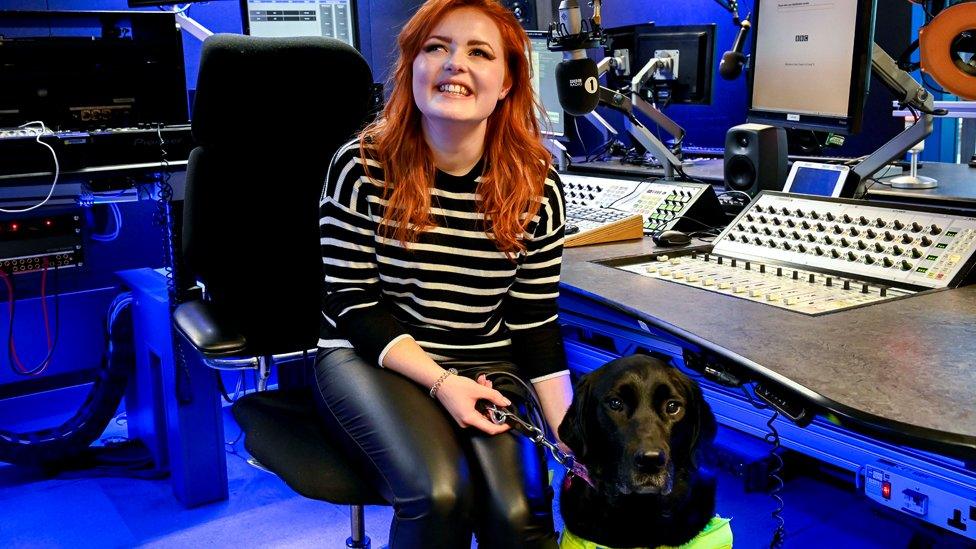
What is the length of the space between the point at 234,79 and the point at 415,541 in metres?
0.88

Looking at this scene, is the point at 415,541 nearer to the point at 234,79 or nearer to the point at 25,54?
the point at 234,79

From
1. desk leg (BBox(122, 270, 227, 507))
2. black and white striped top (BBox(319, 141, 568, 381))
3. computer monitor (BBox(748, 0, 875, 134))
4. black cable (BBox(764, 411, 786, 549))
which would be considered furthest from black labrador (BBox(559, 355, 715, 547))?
desk leg (BBox(122, 270, 227, 507))

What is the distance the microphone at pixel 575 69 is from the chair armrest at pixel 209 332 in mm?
1140

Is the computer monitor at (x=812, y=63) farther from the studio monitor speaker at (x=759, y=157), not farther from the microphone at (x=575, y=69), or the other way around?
the microphone at (x=575, y=69)

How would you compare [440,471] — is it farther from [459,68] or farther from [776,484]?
[776,484]

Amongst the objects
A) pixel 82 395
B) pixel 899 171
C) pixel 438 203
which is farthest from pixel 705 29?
pixel 82 395

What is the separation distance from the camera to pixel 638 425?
1.12 metres

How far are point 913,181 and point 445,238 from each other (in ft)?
3.91

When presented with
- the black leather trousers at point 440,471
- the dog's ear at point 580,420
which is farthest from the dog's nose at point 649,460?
the black leather trousers at point 440,471

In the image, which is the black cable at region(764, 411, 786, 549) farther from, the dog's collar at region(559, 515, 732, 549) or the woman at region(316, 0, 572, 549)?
the woman at region(316, 0, 572, 549)

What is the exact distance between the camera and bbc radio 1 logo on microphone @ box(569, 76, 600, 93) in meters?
2.36

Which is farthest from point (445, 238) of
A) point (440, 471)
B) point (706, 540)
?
point (706, 540)

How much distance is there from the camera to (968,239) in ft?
5.17

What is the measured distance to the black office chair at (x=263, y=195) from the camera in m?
1.59
